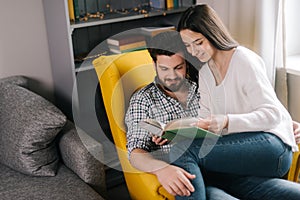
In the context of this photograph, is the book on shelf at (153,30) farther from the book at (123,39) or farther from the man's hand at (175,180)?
the man's hand at (175,180)

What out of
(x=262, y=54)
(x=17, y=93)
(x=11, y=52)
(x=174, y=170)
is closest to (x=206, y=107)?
(x=174, y=170)

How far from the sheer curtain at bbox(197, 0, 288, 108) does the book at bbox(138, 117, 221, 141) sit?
2.80ft

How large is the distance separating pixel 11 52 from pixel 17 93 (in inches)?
14.9

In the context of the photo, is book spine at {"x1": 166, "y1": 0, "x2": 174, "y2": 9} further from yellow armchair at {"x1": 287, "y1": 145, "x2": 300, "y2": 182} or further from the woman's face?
yellow armchair at {"x1": 287, "y1": 145, "x2": 300, "y2": 182}

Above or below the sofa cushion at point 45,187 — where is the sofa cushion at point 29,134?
above

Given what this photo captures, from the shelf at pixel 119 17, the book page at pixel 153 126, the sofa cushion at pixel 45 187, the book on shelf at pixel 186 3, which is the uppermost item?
the book on shelf at pixel 186 3

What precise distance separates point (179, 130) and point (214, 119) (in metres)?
0.14

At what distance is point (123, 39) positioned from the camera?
2355 mm

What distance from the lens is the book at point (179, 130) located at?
4.96 feet

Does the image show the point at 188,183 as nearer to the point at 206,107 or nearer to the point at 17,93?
the point at 206,107

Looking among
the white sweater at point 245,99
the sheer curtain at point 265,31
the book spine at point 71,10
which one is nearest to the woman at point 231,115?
the white sweater at point 245,99

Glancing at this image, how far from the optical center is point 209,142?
1535 mm

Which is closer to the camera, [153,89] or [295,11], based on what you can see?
[153,89]

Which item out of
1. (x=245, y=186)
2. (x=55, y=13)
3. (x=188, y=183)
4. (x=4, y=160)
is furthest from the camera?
(x=55, y=13)
